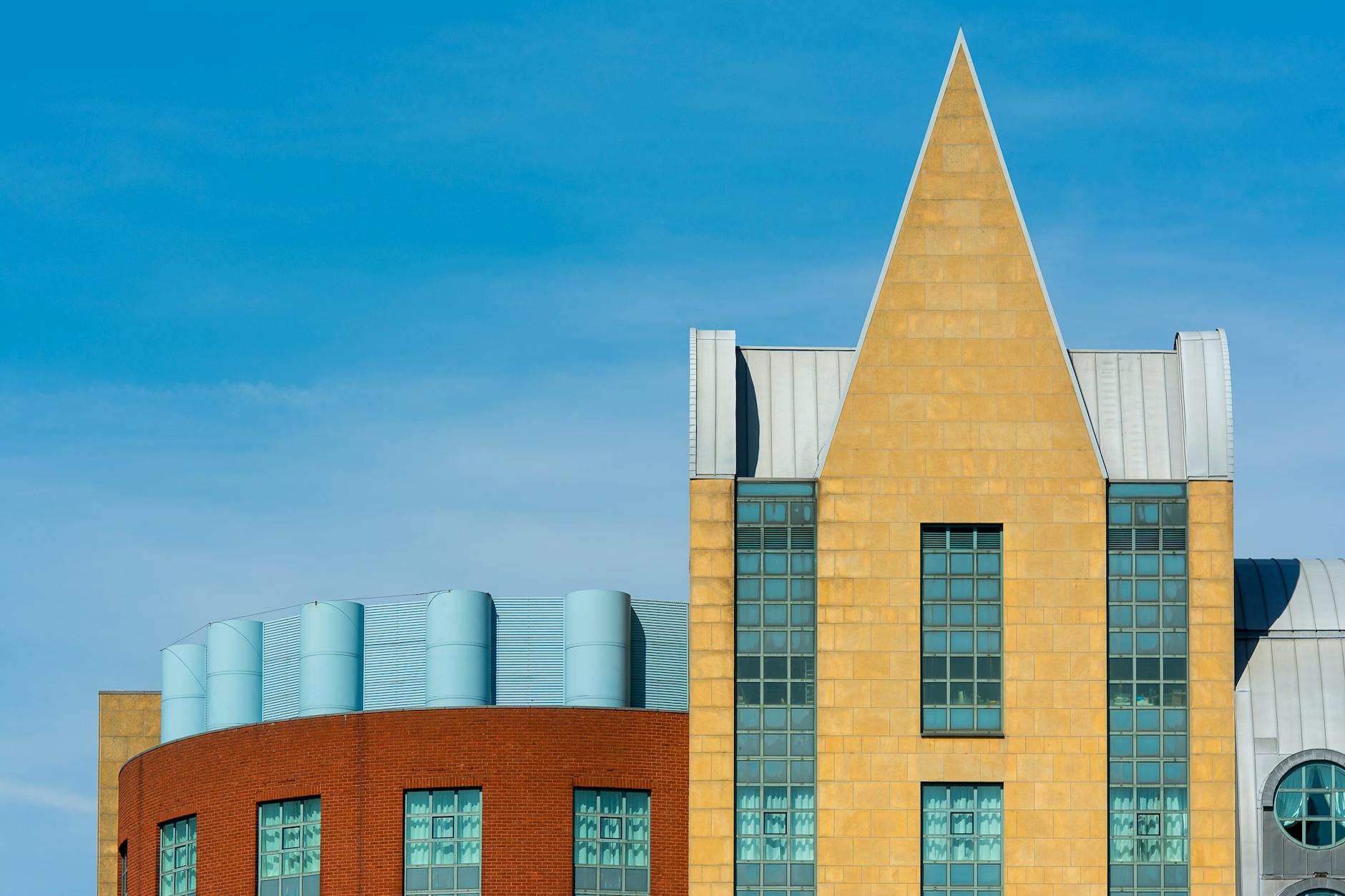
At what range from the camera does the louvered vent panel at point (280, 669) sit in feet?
220

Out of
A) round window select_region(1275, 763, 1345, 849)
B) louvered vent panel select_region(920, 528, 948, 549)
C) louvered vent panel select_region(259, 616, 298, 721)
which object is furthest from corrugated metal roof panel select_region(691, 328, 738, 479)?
round window select_region(1275, 763, 1345, 849)

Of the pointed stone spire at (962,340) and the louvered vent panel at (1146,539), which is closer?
the louvered vent panel at (1146,539)

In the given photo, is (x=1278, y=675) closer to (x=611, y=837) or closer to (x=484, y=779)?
(x=611, y=837)

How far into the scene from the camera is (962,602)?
60.9 m

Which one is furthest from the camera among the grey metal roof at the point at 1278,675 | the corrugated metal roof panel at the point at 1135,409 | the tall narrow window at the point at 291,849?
the tall narrow window at the point at 291,849

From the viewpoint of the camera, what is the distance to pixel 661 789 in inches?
2469

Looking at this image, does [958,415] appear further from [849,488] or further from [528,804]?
[528,804]

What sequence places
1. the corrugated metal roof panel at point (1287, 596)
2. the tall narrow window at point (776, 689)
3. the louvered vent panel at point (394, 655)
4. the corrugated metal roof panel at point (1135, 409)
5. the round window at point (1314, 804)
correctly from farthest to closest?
the louvered vent panel at point (394, 655) < the corrugated metal roof panel at point (1287, 596) < the corrugated metal roof panel at point (1135, 409) < the round window at point (1314, 804) < the tall narrow window at point (776, 689)

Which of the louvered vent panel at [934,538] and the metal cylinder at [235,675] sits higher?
the louvered vent panel at [934,538]

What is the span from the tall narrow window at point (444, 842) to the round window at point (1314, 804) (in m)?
20.1

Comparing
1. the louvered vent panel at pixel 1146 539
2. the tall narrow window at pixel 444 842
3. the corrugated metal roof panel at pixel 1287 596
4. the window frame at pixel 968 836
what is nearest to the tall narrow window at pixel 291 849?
the tall narrow window at pixel 444 842

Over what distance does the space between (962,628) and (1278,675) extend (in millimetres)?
8723

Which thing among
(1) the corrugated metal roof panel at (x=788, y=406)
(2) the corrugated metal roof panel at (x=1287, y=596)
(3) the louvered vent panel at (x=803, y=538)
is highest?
(1) the corrugated metal roof panel at (x=788, y=406)

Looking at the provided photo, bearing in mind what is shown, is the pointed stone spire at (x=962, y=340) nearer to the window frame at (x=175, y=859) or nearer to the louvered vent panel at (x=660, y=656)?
the louvered vent panel at (x=660, y=656)
